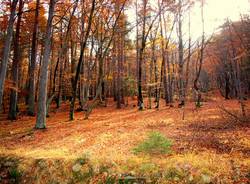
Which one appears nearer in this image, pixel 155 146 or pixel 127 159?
pixel 127 159

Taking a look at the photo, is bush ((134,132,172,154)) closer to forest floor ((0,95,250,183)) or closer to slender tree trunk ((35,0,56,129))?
forest floor ((0,95,250,183))

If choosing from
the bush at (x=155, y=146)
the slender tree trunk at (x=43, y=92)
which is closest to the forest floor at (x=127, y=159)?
the bush at (x=155, y=146)

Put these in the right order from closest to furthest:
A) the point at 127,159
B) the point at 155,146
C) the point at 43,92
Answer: the point at 127,159 < the point at 155,146 < the point at 43,92

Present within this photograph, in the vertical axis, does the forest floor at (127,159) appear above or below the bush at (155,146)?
below

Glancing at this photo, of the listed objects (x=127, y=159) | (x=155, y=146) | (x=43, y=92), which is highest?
(x=43, y=92)

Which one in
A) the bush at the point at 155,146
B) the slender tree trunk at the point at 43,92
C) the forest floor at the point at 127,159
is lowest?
the forest floor at the point at 127,159

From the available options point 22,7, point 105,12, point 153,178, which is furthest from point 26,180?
point 22,7

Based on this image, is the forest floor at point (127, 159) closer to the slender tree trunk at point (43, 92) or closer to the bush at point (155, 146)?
the bush at point (155, 146)

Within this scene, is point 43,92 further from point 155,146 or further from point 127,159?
point 155,146

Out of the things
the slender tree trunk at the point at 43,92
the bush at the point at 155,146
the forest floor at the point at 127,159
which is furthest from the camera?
the slender tree trunk at the point at 43,92

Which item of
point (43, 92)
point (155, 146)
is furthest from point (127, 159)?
point (43, 92)

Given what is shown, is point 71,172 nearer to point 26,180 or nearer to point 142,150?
point 26,180

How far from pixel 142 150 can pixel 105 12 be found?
48.7ft

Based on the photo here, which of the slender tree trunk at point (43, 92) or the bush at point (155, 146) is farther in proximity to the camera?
the slender tree trunk at point (43, 92)
